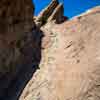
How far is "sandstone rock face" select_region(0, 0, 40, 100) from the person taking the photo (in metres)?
19.2

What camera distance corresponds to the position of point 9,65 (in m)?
19.6

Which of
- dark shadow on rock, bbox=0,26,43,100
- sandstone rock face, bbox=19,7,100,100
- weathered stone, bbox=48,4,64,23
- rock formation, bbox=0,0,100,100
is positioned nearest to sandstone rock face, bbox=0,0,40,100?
rock formation, bbox=0,0,100,100

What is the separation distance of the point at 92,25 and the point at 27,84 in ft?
25.3

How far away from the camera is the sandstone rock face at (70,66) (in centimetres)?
1326

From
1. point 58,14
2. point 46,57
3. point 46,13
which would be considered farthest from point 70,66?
point 58,14

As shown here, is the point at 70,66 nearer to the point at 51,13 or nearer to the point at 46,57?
the point at 46,57

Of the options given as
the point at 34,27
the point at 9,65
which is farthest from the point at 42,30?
the point at 9,65

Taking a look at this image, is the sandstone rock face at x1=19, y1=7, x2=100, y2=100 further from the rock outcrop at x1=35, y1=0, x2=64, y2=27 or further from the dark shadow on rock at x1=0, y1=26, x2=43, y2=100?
the rock outcrop at x1=35, y1=0, x2=64, y2=27

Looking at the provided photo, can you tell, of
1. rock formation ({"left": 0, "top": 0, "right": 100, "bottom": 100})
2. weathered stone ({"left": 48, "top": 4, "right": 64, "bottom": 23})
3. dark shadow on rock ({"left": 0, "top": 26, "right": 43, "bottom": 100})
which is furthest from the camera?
weathered stone ({"left": 48, "top": 4, "right": 64, "bottom": 23})

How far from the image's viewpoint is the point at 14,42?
812 inches

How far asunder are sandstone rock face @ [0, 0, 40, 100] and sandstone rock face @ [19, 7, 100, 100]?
1.34 meters

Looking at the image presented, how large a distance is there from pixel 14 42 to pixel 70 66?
6.46 metres

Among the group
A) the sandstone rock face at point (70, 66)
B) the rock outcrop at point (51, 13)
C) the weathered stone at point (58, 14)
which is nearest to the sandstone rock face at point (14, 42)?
the sandstone rock face at point (70, 66)

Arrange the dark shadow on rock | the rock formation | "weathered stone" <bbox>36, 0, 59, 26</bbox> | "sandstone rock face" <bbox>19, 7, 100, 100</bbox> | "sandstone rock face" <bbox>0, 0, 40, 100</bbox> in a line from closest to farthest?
"sandstone rock face" <bbox>19, 7, 100, 100</bbox>
the rock formation
the dark shadow on rock
"sandstone rock face" <bbox>0, 0, 40, 100</bbox>
"weathered stone" <bbox>36, 0, 59, 26</bbox>
